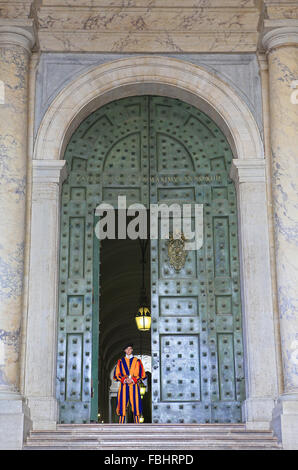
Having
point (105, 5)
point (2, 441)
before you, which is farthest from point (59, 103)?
point (2, 441)

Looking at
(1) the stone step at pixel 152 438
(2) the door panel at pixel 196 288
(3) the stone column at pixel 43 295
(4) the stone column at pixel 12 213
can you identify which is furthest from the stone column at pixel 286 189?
(4) the stone column at pixel 12 213

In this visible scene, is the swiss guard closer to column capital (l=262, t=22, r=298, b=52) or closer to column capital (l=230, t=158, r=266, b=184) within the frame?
column capital (l=230, t=158, r=266, b=184)

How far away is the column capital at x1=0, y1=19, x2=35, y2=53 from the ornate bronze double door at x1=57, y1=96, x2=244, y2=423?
152 centimetres

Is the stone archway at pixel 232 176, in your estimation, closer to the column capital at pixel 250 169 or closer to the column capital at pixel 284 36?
the column capital at pixel 250 169

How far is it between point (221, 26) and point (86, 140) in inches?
98.6

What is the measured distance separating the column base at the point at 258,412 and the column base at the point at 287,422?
44 cm

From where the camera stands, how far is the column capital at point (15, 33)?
10.5 metres

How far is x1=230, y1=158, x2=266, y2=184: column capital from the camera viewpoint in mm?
10602

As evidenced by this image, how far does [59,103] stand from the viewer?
10.9 metres

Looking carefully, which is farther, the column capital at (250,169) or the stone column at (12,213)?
the column capital at (250,169)

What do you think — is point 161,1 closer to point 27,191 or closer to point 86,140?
point 86,140

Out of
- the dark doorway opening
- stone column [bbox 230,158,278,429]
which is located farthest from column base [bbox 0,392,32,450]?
the dark doorway opening

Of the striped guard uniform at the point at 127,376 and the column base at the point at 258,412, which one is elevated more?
the striped guard uniform at the point at 127,376

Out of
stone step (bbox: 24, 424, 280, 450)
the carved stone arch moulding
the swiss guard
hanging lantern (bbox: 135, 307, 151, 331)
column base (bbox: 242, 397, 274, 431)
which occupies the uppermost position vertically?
the carved stone arch moulding
